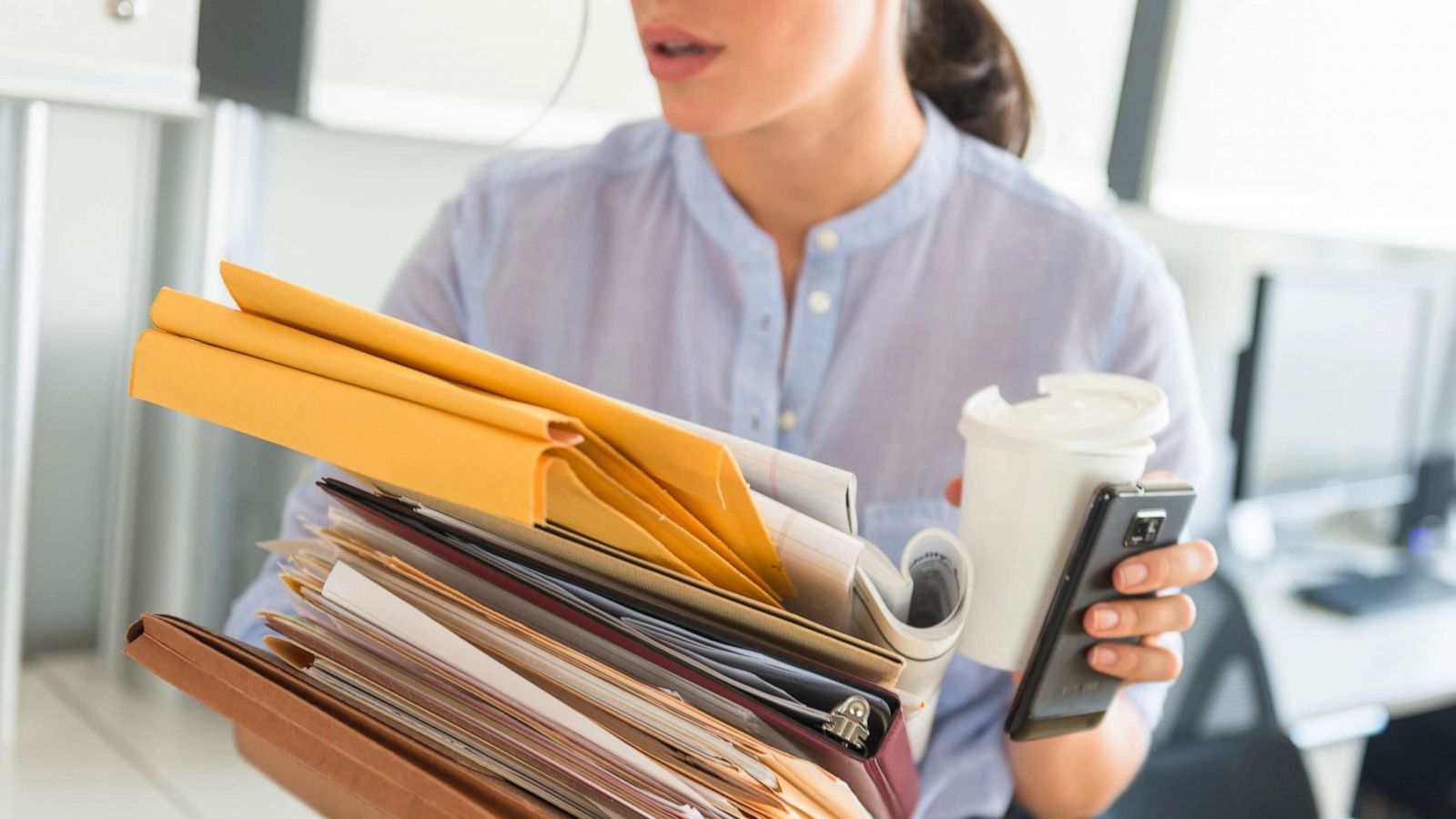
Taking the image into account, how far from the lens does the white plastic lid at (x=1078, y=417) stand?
0.55 metres

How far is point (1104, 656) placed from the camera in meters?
0.61

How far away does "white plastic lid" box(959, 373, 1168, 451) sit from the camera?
55cm

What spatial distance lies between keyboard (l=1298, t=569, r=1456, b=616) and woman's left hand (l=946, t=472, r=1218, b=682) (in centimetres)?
160

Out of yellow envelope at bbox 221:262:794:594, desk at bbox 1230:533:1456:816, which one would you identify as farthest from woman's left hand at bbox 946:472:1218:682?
desk at bbox 1230:533:1456:816

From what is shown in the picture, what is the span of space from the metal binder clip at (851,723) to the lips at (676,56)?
47cm

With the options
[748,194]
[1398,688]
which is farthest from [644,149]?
[1398,688]

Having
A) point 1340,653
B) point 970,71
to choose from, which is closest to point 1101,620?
point 970,71

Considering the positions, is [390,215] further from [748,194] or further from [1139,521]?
[1139,521]

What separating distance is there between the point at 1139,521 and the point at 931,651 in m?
0.13

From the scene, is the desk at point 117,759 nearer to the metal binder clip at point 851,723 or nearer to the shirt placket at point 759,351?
the shirt placket at point 759,351

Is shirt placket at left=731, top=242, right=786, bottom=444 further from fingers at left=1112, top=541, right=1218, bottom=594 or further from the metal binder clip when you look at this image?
the metal binder clip

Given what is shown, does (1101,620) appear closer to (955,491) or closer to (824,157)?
(955,491)

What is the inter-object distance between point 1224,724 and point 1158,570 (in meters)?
1.15

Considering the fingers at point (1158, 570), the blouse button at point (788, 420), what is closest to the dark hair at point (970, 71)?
the blouse button at point (788, 420)
